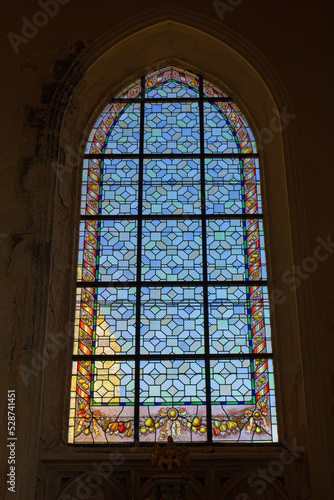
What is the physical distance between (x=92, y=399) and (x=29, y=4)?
400cm

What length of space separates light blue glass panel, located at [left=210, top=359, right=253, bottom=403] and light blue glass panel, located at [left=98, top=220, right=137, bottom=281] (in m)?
1.16

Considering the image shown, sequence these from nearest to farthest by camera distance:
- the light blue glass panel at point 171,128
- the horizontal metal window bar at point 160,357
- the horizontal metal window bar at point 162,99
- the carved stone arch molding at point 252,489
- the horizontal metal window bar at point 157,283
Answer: the carved stone arch molding at point 252,489
the horizontal metal window bar at point 160,357
the horizontal metal window bar at point 157,283
the light blue glass panel at point 171,128
the horizontal metal window bar at point 162,99

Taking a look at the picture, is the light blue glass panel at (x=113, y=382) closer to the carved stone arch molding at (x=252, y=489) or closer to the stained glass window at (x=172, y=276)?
the stained glass window at (x=172, y=276)

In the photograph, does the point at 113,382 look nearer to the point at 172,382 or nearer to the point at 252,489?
the point at 172,382

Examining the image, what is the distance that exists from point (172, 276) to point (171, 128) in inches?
67.1

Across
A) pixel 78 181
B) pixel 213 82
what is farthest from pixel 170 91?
pixel 78 181

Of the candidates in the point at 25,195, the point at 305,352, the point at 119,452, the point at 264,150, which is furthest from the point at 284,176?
the point at 119,452

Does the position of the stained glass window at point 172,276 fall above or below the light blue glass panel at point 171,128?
below

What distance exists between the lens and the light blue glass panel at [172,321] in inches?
241

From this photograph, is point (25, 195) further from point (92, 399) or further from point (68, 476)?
point (68, 476)

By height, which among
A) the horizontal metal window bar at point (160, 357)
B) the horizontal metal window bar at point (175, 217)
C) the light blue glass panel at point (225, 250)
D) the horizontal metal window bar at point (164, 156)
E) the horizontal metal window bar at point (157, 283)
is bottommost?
the horizontal metal window bar at point (160, 357)

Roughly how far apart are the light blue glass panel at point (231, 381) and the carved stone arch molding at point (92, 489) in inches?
44.0

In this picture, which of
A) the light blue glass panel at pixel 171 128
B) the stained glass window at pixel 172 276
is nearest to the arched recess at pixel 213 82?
the stained glass window at pixel 172 276

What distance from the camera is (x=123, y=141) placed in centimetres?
Result: 717
